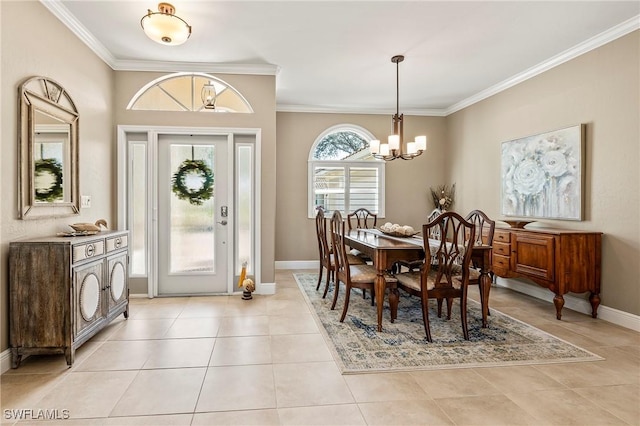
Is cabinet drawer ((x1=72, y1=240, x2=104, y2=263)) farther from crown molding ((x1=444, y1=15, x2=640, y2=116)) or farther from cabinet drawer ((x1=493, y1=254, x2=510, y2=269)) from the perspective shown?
crown molding ((x1=444, y1=15, x2=640, y2=116))

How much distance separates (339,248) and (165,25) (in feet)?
8.14

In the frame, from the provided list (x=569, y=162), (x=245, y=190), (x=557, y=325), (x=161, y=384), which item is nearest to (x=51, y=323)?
(x=161, y=384)

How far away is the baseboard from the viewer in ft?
20.8

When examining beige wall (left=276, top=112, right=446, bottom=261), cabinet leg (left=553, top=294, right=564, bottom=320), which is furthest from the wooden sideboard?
beige wall (left=276, top=112, right=446, bottom=261)

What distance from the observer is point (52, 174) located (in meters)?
3.01

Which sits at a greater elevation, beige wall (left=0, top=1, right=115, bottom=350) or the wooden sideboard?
beige wall (left=0, top=1, right=115, bottom=350)

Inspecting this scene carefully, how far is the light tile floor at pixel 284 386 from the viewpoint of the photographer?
1.97 meters

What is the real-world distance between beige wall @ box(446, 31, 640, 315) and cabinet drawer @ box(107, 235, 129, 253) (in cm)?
470

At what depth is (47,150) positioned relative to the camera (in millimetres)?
2961

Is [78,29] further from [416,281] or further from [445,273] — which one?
[445,273]

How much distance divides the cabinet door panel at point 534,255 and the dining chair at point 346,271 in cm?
168

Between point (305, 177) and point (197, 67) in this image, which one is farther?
point (305, 177)

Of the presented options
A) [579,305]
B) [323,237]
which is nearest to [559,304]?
[579,305]

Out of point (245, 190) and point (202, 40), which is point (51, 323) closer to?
point (245, 190)
